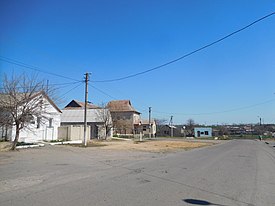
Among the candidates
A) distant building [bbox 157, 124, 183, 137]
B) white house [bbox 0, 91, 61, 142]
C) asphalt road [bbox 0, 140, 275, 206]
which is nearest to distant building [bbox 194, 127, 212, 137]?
distant building [bbox 157, 124, 183, 137]

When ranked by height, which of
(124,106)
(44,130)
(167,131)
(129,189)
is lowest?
(129,189)

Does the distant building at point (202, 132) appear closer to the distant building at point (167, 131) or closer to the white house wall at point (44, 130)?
the distant building at point (167, 131)

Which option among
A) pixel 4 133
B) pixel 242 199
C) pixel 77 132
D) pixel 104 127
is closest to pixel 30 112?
pixel 4 133

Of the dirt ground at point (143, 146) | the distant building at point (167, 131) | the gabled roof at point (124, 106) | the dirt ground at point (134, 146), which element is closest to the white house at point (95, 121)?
the dirt ground at point (143, 146)

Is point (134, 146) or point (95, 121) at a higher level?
point (95, 121)

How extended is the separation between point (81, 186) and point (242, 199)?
466 centimetres

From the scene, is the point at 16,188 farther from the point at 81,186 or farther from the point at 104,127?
the point at 104,127

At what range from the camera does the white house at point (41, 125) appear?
27.6m

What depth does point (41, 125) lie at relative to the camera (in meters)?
35.9

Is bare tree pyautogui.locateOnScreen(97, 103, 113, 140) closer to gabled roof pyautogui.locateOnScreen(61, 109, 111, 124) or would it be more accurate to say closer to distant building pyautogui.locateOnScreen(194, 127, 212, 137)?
gabled roof pyautogui.locateOnScreen(61, 109, 111, 124)

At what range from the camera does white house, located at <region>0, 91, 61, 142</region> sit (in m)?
27.6

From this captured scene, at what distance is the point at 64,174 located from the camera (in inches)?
480

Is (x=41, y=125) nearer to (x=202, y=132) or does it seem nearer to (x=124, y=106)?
(x=124, y=106)

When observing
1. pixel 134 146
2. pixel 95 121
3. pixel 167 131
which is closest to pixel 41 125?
pixel 134 146
